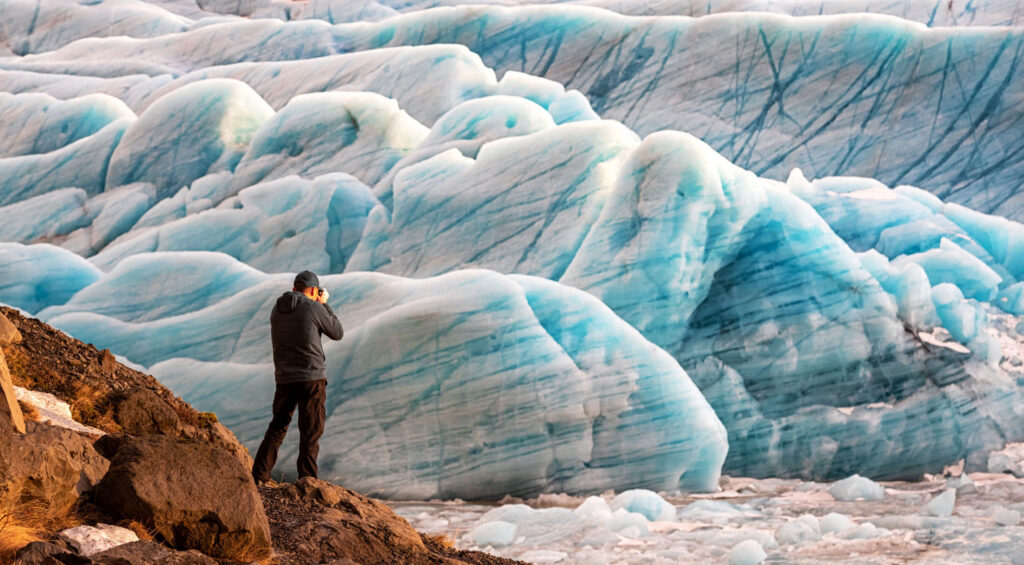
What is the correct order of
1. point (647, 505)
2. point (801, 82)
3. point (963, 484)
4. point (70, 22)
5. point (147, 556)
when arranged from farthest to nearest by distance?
point (70, 22) < point (801, 82) < point (963, 484) < point (647, 505) < point (147, 556)

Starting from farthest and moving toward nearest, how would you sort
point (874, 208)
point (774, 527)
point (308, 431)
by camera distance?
1. point (874, 208)
2. point (774, 527)
3. point (308, 431)

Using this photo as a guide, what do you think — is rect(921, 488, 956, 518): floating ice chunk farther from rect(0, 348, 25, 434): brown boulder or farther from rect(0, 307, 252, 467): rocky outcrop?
rect(0, 348, 25, 434): brown boulder

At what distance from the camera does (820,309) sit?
413 inches

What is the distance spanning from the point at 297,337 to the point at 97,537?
5.04 feet

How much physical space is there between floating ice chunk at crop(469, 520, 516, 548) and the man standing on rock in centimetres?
316

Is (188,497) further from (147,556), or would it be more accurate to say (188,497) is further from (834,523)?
(834,523)

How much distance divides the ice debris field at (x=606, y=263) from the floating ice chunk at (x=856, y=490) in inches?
2.0

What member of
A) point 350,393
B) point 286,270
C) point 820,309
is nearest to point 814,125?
point 820,309

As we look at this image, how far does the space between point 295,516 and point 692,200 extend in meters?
7.45

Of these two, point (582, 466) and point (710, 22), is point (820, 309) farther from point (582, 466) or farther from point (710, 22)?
point (710, 22)

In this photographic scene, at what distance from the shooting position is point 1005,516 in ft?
26.8

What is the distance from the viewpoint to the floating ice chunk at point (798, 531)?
24.6 feet

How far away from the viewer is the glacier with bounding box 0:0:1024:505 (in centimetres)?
887

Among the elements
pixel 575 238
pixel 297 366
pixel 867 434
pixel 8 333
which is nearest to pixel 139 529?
pixel 297 366
